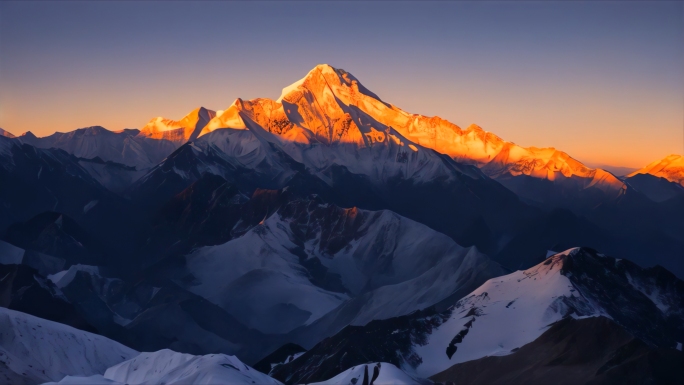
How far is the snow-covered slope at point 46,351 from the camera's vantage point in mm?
139750

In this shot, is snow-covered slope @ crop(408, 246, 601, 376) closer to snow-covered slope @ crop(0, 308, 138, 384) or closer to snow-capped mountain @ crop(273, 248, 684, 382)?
snow-capped mountain @ crop(273, 248, 684, 382)

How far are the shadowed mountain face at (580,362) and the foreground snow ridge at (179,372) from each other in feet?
76.6

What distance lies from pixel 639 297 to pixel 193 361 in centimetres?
6069

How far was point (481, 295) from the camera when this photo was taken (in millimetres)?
160375

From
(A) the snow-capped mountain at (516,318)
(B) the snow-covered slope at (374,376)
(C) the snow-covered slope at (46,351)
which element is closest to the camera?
(B) the snow-covered slope at (374,376)

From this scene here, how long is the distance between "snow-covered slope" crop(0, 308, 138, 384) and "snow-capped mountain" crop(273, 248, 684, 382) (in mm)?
23256

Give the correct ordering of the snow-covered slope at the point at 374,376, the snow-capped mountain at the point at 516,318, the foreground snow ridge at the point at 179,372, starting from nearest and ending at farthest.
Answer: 1. the snow-covered slope at the point at 374,376
2. the foreground snow ridge at the point at 179,372
3. the snow-capped mountain at the point at 516,318

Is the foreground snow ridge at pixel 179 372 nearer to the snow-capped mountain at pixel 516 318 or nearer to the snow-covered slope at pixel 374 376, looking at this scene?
the snow-covered slope at pixel 374 376

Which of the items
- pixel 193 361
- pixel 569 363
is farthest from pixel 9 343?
pixel 569 363

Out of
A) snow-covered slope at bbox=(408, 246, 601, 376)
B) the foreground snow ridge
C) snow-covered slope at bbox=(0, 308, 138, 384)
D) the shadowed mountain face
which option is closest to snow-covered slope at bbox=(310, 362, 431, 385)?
the foreground snow ridge

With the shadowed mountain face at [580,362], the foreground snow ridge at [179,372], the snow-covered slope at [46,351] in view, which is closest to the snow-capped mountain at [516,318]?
the shadowed mountain face at [580,362]

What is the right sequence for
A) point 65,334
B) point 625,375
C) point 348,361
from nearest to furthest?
point 625,375
point 348,361
point 65,334

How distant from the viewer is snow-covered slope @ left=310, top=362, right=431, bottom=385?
122m

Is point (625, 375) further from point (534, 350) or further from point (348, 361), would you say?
point (348, 361)
